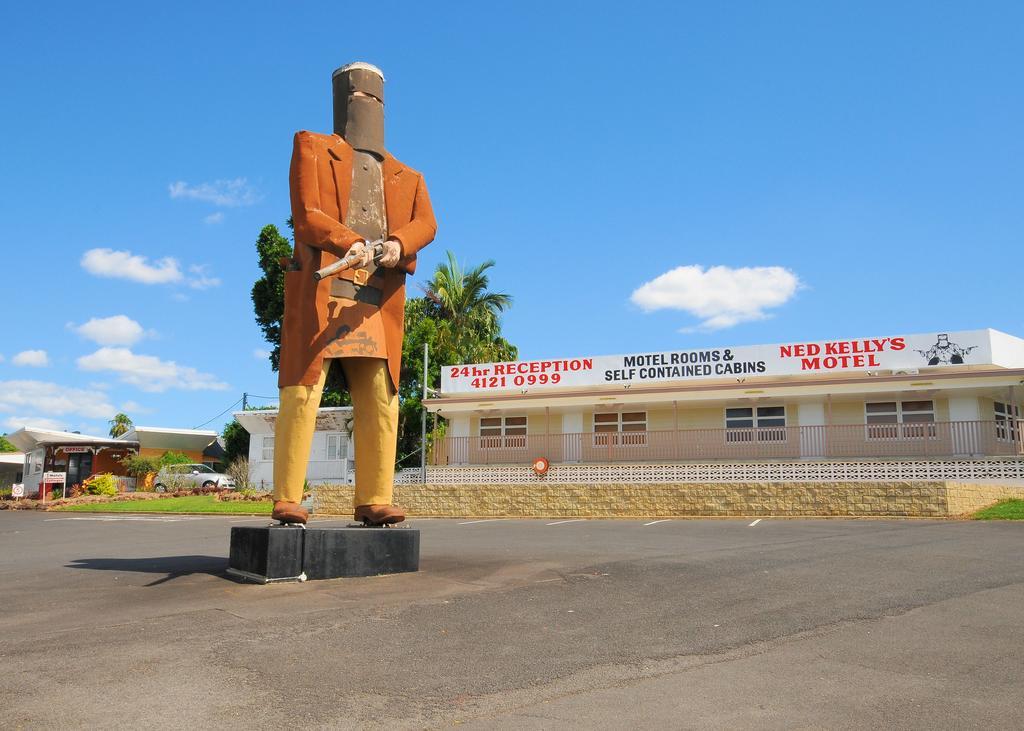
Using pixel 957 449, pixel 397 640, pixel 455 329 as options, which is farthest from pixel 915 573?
pixel 455 329

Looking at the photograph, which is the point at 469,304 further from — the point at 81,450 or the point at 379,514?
the point at 379,514

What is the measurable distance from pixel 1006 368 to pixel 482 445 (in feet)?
53.5

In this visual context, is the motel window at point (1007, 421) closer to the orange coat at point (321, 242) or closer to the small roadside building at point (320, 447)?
the orange coat at point (321, 242)

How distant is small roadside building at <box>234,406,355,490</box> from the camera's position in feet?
106

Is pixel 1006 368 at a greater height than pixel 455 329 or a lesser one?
lesser

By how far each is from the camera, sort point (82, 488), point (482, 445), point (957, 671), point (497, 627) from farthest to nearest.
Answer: point (82, 488) < point (482, 445) < point (497, 627) < point (957, 671)

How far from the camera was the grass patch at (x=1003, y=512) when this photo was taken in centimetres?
1666

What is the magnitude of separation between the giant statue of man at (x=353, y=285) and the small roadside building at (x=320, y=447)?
78.5 ft

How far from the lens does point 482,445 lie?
93.5ft

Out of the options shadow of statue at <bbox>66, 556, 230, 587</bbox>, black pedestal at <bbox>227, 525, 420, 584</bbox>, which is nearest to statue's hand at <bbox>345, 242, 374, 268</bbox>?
black pedestal at <bbox>227, 525, 420, 584</bbox>

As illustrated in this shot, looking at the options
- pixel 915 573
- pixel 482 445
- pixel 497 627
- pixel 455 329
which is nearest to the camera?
pixel 497 627

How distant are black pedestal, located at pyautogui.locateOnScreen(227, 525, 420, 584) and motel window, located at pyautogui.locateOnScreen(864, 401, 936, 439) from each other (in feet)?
61.0

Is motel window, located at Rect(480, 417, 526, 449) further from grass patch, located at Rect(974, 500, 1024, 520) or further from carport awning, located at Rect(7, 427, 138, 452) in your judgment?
carport awning, located at Rect(7, 427, 138, 452)

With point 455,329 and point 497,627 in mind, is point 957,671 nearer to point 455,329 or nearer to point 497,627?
point 497,627
